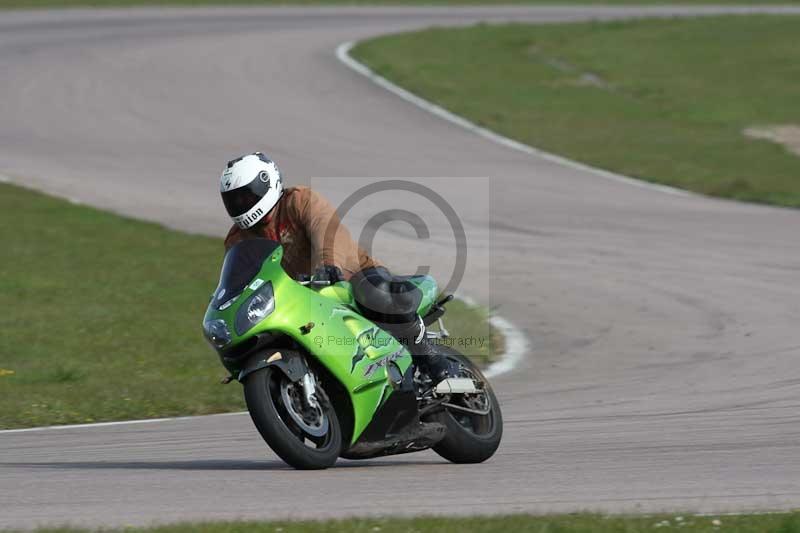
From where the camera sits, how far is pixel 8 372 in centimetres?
1109

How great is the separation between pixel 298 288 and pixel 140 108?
66.7 ft

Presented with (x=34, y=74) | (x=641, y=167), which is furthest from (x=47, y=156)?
(x=641, y=167)

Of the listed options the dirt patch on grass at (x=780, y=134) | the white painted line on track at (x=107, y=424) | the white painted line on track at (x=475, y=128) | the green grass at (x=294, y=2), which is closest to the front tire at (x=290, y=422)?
the white painted line on track at (x=107, y=424)

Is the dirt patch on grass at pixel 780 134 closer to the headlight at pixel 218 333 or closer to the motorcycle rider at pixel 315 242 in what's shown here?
the motorcycle rider at pixel 315 242

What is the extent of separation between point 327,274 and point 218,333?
0.62 m

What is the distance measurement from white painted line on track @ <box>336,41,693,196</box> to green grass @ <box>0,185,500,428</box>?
693 centimetres

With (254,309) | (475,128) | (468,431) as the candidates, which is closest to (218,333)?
(254,309)

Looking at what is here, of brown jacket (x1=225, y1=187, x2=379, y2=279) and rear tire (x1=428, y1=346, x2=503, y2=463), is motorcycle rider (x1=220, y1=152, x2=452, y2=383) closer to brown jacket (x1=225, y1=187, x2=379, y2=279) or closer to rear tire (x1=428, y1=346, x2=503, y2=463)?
brown jacket (x1=225, y1=187, x2=379, y2=279)

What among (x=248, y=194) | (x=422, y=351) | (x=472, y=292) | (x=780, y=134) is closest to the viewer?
(x=248, y=194)

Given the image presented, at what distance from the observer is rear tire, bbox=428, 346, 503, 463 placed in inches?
306

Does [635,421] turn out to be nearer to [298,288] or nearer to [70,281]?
[298,288]

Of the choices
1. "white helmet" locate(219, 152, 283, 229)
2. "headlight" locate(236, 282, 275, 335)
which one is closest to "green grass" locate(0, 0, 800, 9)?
"white helmet" locate(219, 152, 283, 229)

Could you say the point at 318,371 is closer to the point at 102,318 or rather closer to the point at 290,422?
the point at 290,422

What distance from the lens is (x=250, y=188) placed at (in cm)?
708
